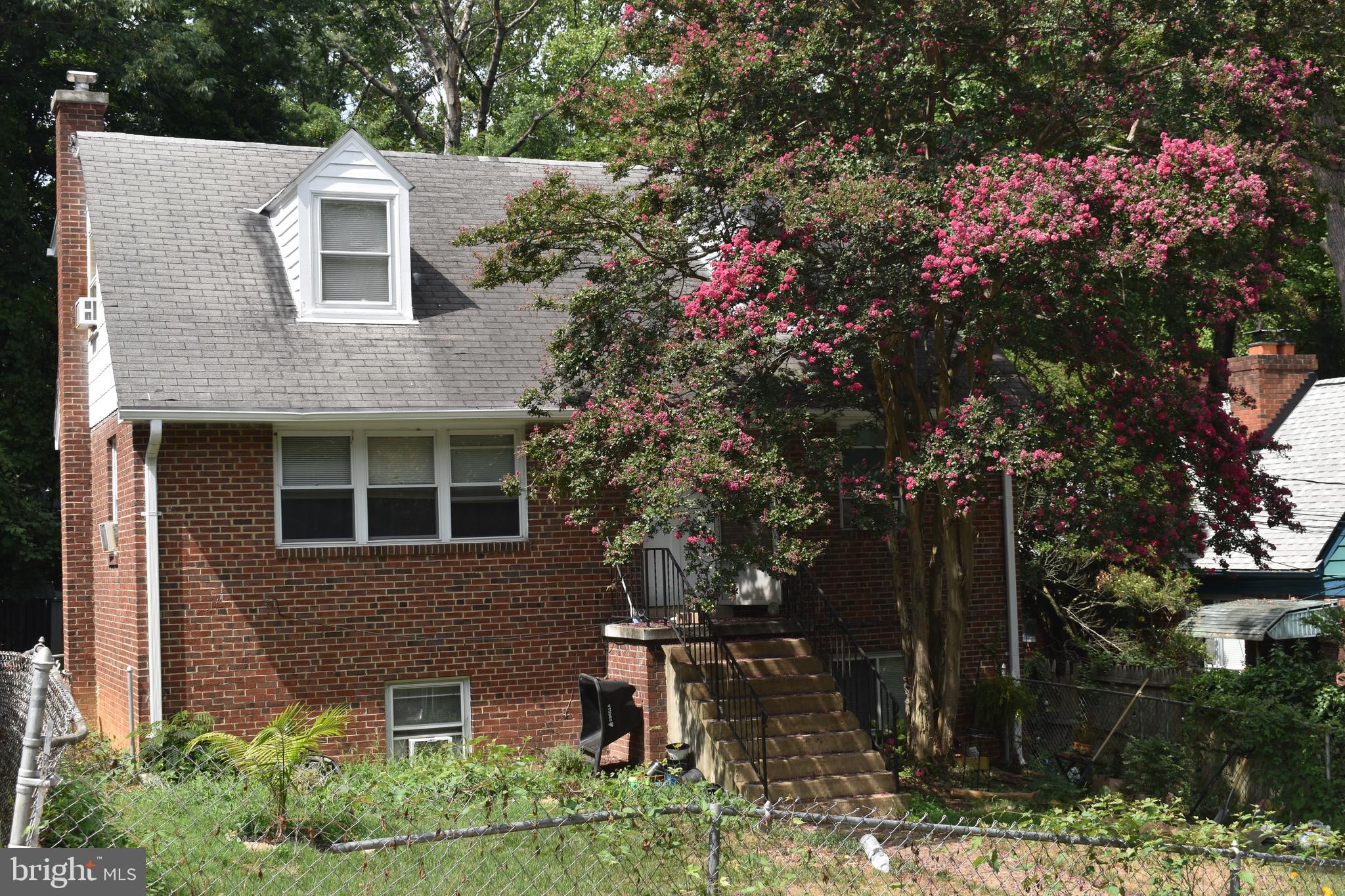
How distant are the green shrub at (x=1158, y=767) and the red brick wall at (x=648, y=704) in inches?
198

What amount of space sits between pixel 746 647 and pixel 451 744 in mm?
3371

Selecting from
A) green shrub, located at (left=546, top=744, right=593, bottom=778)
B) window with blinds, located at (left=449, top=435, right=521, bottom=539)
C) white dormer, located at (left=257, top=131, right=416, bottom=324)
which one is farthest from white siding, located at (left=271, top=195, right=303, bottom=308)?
green shrub, located at (left=546, top=744, right=593, bottom=778)

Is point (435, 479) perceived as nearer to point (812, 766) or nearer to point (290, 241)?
point (290, 241)

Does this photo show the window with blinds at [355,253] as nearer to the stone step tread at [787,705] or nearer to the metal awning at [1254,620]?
the stone step tread at [787,705]

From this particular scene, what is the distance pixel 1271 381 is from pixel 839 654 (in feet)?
41.4

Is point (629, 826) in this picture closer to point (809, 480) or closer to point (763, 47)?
point (809, 480)

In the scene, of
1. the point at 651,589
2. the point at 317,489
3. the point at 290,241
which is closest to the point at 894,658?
the point at 651,589

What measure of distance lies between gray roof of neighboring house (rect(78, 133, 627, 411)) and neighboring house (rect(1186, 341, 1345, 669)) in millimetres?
11330

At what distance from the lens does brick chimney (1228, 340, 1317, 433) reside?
2294cm

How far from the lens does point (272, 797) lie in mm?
8477

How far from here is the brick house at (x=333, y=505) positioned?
42.1ft

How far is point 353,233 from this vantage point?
14750 mm

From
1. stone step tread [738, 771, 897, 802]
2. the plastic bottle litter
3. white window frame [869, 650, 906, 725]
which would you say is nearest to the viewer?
the plastic bottle litter

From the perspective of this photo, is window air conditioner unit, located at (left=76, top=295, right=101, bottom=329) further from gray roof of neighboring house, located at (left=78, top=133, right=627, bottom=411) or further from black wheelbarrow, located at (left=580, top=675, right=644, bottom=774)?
black wheelbarrow, located at (left=580, top=675, right=644, bottom=774)
